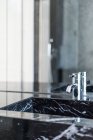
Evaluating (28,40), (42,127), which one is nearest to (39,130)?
(42,127)

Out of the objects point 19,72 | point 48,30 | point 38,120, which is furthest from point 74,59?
point 38,120

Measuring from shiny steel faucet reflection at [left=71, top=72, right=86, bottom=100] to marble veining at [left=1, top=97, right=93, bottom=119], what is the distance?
3.3 inches

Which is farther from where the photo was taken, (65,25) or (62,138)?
(65,25)

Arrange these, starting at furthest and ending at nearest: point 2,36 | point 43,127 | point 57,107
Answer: point 2,36
point 57,107
point 43,127

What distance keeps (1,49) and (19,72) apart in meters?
0.23

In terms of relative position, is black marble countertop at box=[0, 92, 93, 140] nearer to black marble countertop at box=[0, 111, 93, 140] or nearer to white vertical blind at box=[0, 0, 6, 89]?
black marble countertop at box=[0, 111, 93, 140]

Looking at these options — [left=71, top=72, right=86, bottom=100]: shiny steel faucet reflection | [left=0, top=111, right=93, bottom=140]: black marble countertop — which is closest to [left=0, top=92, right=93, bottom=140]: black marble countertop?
[left=0, top=111, right=93, bottom=140]: black marble countertop

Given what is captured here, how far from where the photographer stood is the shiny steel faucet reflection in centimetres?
139

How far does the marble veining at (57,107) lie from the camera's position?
1288 mm

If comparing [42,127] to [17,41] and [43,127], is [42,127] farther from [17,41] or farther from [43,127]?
[17,41]

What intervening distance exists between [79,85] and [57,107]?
177mm

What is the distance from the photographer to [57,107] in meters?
1.35

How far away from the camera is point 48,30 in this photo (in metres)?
2.02

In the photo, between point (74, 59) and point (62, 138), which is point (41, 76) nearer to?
point (74, 59)
